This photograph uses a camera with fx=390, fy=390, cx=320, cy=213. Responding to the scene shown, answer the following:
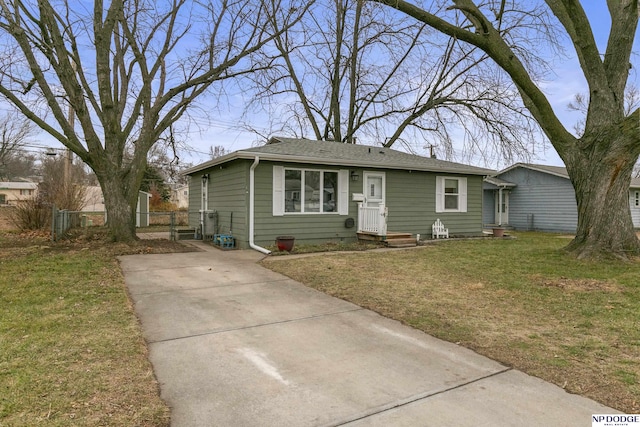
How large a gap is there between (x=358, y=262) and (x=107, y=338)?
17.0 ft

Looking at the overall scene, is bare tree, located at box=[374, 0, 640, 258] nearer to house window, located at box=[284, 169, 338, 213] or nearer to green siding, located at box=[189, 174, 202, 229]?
house window, located at box=[284, 169, 338, 213]

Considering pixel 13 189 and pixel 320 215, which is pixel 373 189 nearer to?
pixel 320 215

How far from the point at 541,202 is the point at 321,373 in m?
19.2

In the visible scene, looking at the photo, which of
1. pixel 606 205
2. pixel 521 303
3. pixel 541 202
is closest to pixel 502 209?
pixel 541 202

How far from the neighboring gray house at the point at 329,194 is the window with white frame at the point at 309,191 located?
3cm

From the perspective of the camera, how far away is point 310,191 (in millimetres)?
10789

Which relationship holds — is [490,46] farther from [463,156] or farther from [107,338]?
[107,338]

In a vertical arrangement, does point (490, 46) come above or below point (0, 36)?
below

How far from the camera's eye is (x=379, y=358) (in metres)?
3.27

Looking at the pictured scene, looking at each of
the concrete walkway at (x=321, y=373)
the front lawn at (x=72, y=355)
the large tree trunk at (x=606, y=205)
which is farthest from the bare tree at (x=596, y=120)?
the front lawn at (x=72, y=355)

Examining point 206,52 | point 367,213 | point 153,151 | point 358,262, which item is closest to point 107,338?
point 358,262

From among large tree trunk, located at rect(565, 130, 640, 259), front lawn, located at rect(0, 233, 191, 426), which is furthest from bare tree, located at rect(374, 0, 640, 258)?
front lawn, located at rect(0, 233, 191, 426)

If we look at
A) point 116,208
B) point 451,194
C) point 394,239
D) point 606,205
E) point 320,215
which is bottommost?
point 394,239

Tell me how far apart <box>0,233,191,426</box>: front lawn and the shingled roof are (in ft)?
16.1
